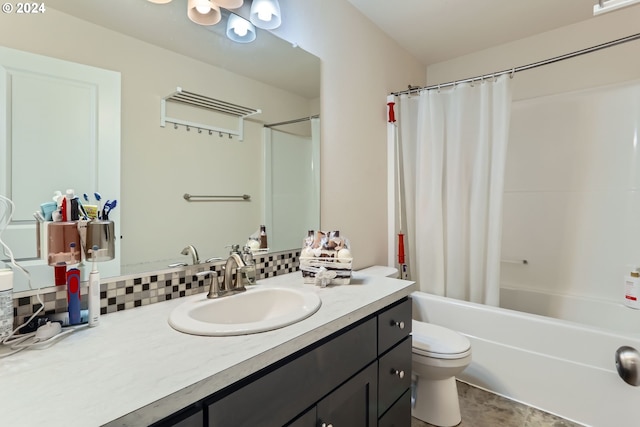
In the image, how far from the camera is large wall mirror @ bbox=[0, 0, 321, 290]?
99 centimetres

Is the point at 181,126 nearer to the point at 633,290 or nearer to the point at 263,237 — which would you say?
the point at 263,237

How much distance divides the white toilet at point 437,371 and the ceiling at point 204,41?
1480mm

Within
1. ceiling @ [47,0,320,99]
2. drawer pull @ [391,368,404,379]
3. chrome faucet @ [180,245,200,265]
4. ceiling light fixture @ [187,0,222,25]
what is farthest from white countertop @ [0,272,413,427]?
ceiling light fixture @ [187,0,222,25]

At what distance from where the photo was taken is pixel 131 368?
663 mm

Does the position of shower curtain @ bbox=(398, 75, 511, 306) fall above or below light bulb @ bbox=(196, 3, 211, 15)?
below

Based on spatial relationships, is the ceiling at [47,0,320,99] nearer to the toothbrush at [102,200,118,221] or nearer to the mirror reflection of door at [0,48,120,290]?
the mirror reflection of door at [0,48,120,290]

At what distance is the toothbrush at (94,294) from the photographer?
0.89 metres

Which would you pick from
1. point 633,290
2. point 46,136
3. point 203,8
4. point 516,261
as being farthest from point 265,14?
point 633,290

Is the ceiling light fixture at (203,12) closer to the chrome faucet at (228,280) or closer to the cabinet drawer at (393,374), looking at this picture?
the chrome faucet at (228,280)

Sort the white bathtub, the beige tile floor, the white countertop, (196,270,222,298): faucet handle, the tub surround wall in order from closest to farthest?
the white countertop → (196,270,222,298): faucet handle → the white bathtub → the beige tile floor → the tub surround wall

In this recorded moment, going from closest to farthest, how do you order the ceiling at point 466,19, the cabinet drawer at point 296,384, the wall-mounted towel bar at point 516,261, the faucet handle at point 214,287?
the cabinet drawer at point 296,384, the faucet handle at point 214,287, the ceiling at point 466,19, the wall-mounted towel bar at point 516,261

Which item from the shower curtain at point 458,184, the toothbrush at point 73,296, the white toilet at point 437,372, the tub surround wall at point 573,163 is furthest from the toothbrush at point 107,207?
the tub surround wall at point 573,163

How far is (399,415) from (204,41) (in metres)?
1.76

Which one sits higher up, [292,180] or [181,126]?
[181,126]
